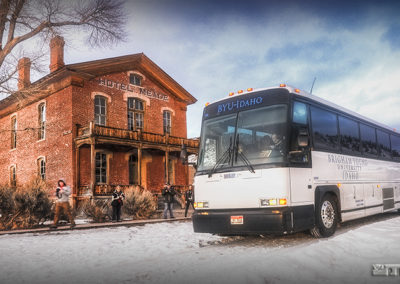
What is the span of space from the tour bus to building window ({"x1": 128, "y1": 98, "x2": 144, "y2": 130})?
57.4ft

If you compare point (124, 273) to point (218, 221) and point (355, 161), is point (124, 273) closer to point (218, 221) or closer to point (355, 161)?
point (218, 221)

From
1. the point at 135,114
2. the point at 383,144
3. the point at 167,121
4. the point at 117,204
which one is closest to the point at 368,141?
the point at 383,144

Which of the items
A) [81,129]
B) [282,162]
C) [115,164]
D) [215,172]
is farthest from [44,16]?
[282,162]

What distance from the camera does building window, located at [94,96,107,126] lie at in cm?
2386

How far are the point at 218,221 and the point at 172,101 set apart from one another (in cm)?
2154

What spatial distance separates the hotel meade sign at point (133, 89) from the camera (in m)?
24.4

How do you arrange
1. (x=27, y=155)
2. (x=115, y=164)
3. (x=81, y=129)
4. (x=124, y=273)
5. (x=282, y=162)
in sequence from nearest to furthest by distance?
(x=124, y=273) → (x=282, y=162) → (x=81, y=129) → (x=115, y=164) → (x=27, y=155)

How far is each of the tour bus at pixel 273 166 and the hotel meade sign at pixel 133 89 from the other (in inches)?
671

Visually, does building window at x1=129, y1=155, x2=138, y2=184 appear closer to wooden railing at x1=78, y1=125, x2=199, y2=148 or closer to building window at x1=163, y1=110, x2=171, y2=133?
wooden railing at x1=78, y1=125, x2=199, y2=148

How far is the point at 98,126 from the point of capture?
21.4 meters

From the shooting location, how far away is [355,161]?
390 inches

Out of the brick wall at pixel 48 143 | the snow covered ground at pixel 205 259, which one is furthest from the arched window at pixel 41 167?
the snow covered ground at pixel 205 259

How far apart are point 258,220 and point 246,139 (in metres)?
1.62

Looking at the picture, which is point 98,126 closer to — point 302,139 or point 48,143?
point 48,143
